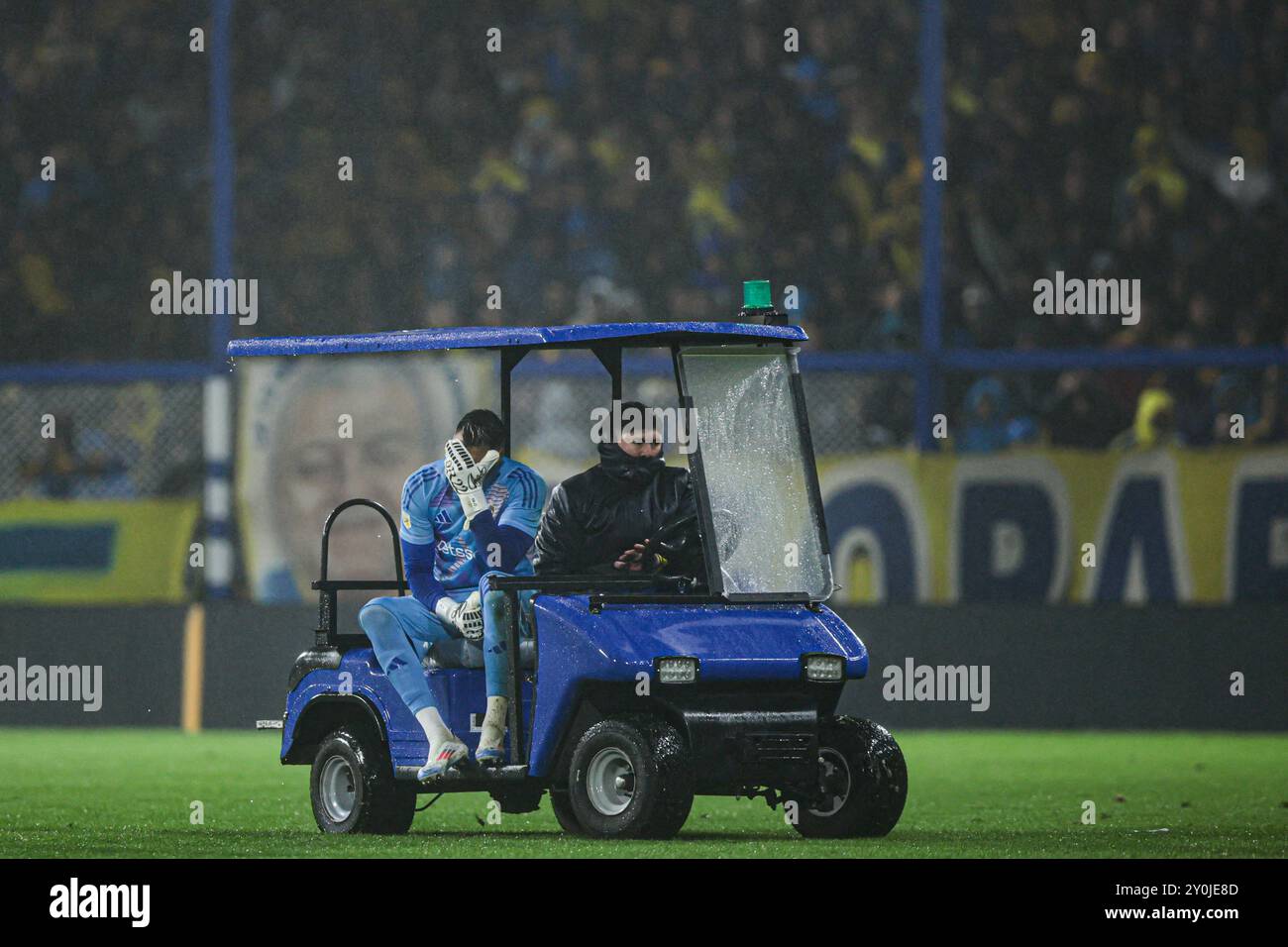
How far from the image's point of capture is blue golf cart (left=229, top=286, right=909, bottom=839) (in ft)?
33.3

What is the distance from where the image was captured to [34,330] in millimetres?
22531

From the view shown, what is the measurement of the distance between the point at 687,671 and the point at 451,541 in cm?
126

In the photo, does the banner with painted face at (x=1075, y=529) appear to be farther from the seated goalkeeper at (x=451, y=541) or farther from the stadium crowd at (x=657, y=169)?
the seated goalkeeper at (x=451, y=541)

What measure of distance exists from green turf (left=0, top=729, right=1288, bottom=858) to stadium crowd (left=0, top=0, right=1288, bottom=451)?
419cm

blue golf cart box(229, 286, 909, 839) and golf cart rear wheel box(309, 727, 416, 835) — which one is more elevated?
blue golf cart box(229, 286, 909, 839)

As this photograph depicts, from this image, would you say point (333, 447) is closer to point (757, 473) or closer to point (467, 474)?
point (467, 474)

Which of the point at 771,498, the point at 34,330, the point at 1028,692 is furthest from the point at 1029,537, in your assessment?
the point at 34,330

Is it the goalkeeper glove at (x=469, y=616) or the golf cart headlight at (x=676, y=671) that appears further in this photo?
the goalkeeper glove at (x=469, y=616)

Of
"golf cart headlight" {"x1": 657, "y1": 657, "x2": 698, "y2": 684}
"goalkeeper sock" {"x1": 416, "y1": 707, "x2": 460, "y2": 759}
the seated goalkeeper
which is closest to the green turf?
"goalkeeper sock" {"x1": 416, "y1": 707, "x2": 460, "y2": 759}

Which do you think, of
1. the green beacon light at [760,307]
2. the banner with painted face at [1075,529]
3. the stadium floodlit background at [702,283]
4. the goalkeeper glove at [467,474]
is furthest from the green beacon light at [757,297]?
the banner with painted face at [1075,529]

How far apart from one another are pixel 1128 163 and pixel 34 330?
29.5ft

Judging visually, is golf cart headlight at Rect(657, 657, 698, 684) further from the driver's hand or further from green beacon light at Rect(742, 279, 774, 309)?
green beacon light at Rect(742, 279, 774, 309)

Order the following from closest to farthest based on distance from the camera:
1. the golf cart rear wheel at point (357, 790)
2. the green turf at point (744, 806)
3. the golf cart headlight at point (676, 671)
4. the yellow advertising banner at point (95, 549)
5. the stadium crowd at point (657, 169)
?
the golf cart headlight at point (676, 671) < the green turf at point (744, 806) < the golf cart rear wheel at point (357, 790) < the yellow advertising banner at point (95, 549) < the stadium crowd at point (657, 169)

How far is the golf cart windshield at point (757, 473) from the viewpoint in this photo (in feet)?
34.7
